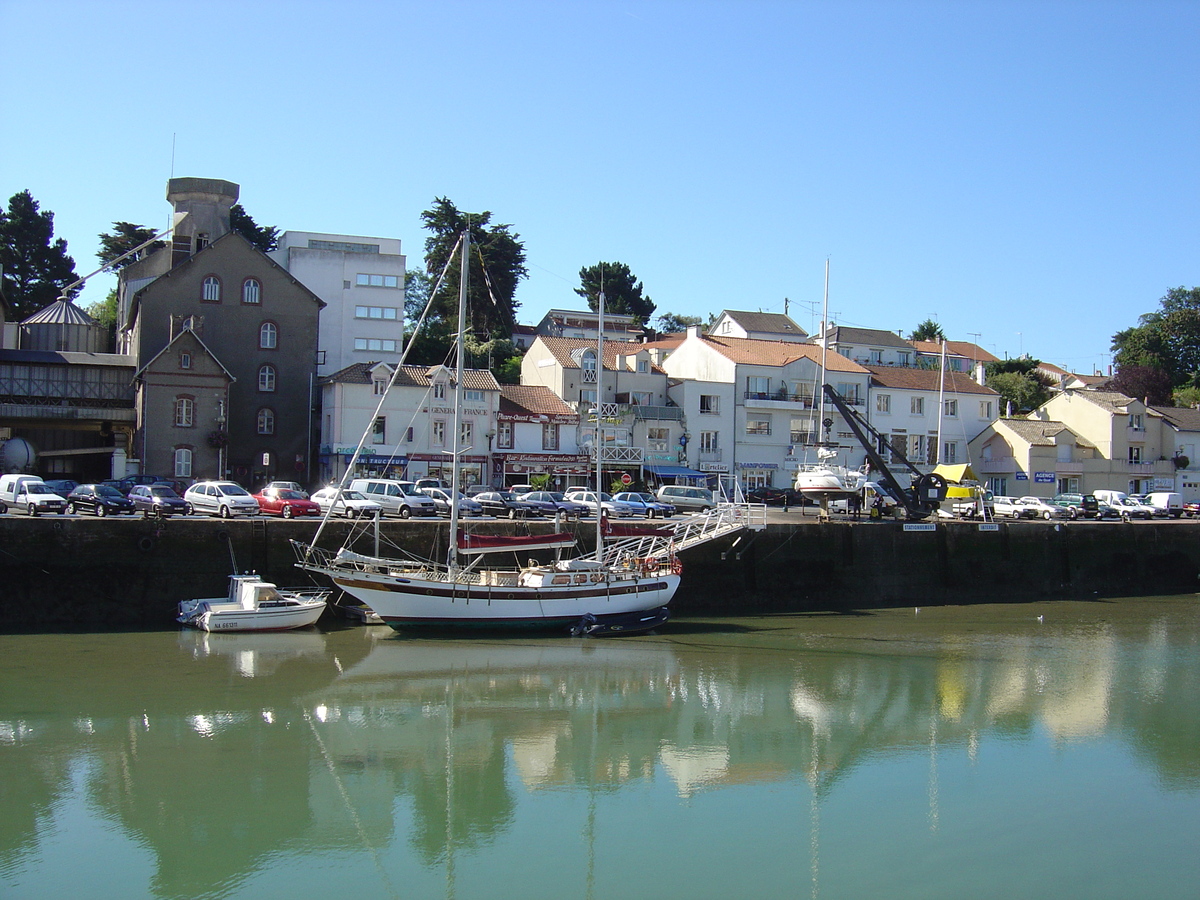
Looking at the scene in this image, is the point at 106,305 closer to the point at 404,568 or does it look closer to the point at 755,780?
the point at 404,568

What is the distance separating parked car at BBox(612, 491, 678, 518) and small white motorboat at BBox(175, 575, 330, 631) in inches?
699

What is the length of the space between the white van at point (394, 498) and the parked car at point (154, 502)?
642 centimetres

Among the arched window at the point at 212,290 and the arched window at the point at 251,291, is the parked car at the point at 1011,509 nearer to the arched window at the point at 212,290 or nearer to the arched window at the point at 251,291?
the arched window at the point at 251,291

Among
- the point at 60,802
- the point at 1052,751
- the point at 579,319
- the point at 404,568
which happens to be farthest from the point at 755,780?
the point at 579,319

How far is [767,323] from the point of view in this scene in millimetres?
93688

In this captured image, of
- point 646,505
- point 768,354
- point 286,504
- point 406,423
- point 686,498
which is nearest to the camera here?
point 286,504

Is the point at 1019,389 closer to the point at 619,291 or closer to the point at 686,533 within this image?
the point at 619,291

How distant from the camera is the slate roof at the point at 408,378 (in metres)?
55.2

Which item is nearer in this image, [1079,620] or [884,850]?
[884,850]

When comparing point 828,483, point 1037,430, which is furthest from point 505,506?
point 1037,430

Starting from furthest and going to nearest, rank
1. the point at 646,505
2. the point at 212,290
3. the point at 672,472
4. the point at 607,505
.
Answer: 1. the point at 672,472
2. the point at 212,290
3. the point at 646,505
4. the point at 607,505

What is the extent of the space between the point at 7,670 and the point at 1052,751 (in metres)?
24.1

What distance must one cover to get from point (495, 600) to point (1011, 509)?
34.2 meters

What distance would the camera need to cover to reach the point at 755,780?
19.8 m
